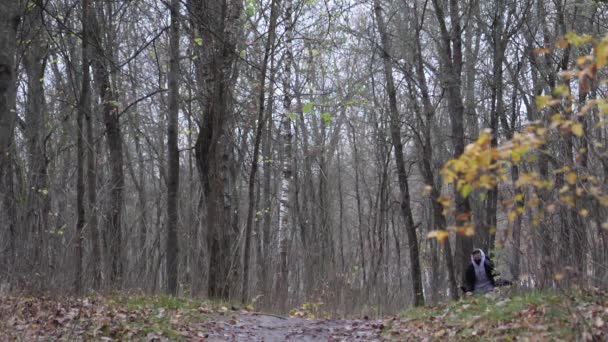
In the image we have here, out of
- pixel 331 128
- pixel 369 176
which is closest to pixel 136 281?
pixel 331 128

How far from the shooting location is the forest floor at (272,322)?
20.3ft

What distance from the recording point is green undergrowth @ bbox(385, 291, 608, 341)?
A: 5684mm

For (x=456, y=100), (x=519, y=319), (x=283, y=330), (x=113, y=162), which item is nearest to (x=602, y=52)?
(x=519, y=319)

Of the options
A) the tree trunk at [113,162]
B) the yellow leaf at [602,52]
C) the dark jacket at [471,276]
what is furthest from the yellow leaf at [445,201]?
the dark jacket at [471,276]

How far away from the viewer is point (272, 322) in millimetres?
10133

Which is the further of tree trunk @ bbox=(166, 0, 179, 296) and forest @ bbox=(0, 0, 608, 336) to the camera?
tree trunk @ bbox=(166, 0, 179, 296)

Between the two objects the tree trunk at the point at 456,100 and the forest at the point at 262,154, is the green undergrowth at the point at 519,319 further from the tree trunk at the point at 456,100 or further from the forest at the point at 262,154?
the tree trunk at the point at 456,100

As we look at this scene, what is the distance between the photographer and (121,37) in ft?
59.5

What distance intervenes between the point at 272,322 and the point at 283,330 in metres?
0.64

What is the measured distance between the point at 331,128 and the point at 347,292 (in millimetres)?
16782

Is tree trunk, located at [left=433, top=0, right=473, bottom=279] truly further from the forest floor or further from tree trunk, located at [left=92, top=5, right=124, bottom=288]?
tree trunk, located at [left=92, top=5, right=124, bottom=288]

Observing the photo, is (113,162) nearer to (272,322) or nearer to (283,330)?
(272,322)

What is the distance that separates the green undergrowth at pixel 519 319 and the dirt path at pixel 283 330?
0.48 meters

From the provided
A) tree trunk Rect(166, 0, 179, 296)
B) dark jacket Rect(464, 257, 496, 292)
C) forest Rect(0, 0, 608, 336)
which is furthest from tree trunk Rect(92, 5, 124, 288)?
dark jacket Rect(464, 257, 496, 292)
